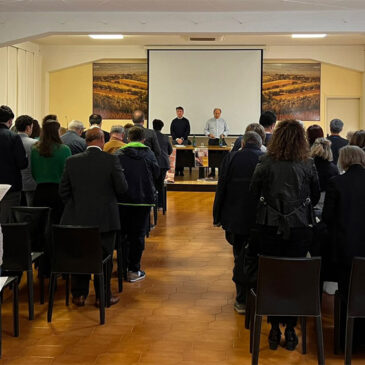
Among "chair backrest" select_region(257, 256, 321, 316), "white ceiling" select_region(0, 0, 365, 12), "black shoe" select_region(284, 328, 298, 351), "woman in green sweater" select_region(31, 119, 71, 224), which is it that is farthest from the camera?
"white ceiling" select_region(0, 0, 365, 12)

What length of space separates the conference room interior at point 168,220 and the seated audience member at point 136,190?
1.29 feet

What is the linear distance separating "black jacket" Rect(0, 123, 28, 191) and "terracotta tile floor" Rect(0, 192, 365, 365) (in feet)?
3.98

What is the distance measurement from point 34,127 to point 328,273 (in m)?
3.72

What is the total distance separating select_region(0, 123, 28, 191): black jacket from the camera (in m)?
6.05

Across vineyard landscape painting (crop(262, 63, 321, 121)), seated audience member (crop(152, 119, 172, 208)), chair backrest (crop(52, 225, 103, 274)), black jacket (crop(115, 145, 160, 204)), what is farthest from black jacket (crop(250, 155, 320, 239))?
vineyard landscape painting (crop(262, 63, 321, 121))

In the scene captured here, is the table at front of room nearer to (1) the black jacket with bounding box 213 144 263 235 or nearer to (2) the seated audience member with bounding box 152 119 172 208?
(2) the seated audience member with bounding box 152 119 172 208

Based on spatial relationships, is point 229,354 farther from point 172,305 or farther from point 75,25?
point 75,25

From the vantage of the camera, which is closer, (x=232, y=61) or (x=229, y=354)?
(x=229, y=354)

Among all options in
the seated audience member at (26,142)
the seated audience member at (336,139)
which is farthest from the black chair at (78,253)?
the seated audience member at (336,139)

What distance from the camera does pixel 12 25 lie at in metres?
10.0

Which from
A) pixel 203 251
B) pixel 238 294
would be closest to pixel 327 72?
pixel 203 251

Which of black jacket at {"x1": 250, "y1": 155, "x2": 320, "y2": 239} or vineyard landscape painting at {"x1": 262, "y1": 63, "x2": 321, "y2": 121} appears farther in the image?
vineyard landscape painting at {"x1": 262, "y1": 63, "x2": 321, "y2": 121}

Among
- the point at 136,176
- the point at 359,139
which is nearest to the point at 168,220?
the point at 136,176

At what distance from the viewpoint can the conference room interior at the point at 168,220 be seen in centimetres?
436
